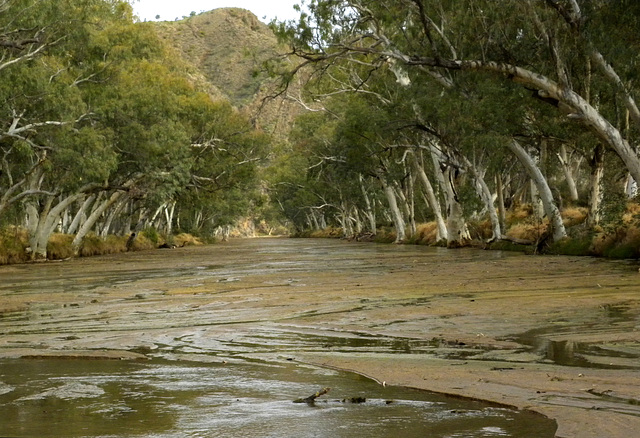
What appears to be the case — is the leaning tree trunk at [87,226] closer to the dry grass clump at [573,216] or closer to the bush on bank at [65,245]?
the bush on bank at [65,245]

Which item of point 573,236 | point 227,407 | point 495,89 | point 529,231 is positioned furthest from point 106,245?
point 227,407

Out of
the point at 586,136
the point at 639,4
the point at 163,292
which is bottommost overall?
the point at 163,292

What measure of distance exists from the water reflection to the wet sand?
35cm

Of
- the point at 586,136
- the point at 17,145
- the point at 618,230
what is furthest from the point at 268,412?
the point at 17,145

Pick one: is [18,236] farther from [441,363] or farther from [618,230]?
[441,363]

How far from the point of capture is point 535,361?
288 inches

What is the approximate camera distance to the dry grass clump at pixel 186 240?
7588 cm

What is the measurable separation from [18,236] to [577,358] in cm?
3674

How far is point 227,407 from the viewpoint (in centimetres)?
566

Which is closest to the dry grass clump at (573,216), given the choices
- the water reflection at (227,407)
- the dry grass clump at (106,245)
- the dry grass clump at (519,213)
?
the dry grass clump at (519,213)

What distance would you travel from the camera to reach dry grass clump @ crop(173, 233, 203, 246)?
2987 inches

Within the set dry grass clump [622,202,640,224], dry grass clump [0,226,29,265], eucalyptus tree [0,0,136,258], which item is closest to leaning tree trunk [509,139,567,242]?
dry grass clump [622,202,640,224]

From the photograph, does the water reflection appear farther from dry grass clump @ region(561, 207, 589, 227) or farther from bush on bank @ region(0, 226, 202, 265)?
bush on bank @ region(0, 226, 202, 265)

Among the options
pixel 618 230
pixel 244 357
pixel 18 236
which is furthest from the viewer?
→ pixel 18 236
